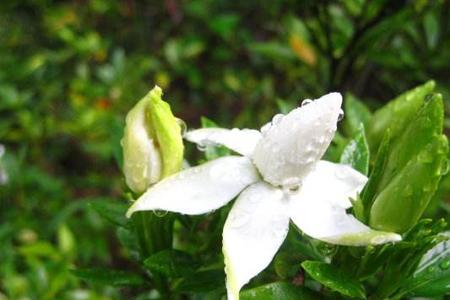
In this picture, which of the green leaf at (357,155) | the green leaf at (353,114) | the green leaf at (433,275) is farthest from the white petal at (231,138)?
the green leaf at (353,114)

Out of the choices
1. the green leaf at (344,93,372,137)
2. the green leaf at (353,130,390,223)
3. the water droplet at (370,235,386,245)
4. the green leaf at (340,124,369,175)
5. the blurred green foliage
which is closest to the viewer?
the water droplet at (370,235,386,245)

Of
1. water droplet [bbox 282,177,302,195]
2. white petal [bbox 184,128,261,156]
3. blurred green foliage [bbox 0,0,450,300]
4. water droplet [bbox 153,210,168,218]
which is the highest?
white petal [bbox 184,128,261,156]

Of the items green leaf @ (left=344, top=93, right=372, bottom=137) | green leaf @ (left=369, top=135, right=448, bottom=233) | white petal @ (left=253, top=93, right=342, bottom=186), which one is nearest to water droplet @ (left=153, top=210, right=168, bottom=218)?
white petal @ (left=253, top=93, right=342, bottom=186)

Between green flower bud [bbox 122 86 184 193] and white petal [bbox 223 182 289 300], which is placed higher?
green flower bud [bbox 122 86 184 193]

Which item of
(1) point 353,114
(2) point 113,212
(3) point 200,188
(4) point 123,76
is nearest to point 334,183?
(3) point 200,188

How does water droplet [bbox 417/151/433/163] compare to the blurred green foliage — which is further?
the blurred green foliage

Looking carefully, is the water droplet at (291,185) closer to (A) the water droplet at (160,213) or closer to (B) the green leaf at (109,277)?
(A) the water droplet at (160,213)

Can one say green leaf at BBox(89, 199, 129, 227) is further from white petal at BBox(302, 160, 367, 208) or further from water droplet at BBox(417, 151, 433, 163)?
water droplet at BBox(417, 151, 433, 163)
